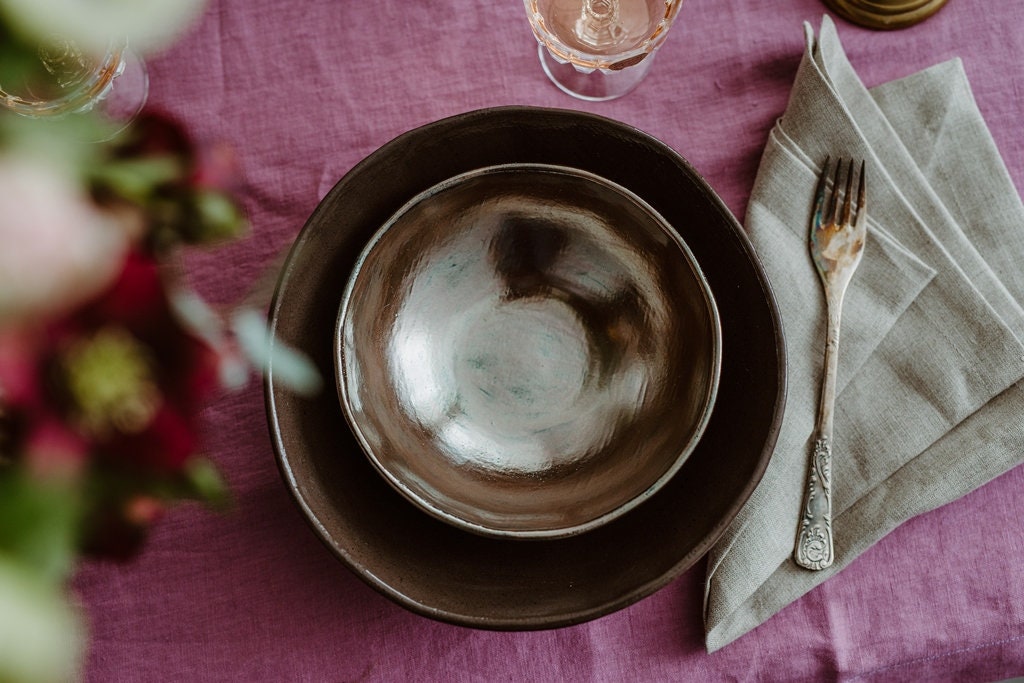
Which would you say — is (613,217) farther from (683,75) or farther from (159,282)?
(159,282)

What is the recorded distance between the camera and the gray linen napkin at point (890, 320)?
47 centimetres

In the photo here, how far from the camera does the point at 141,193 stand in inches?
9.5

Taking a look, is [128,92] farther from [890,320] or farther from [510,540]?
[890,320]

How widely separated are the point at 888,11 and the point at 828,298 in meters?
0.21

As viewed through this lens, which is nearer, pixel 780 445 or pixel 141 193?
pixel 141 193

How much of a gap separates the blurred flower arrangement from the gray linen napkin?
336 mm

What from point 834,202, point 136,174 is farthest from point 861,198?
point 136,174

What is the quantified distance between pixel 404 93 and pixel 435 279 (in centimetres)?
14

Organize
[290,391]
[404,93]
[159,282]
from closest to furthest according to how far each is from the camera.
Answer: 1. [159,282]
2. [290,391]
3. [404,93]

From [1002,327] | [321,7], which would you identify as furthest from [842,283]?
[321,7]

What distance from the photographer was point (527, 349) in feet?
1.57

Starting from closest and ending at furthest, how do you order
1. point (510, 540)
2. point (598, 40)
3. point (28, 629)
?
point (28, 629)
point (510, 540)
point (598, 40)

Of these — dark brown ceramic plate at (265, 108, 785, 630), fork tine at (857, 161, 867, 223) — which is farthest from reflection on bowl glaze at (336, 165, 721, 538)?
fork tine at (857, 161, 867, 223)

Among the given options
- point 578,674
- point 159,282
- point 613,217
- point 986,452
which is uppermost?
point 159,282
